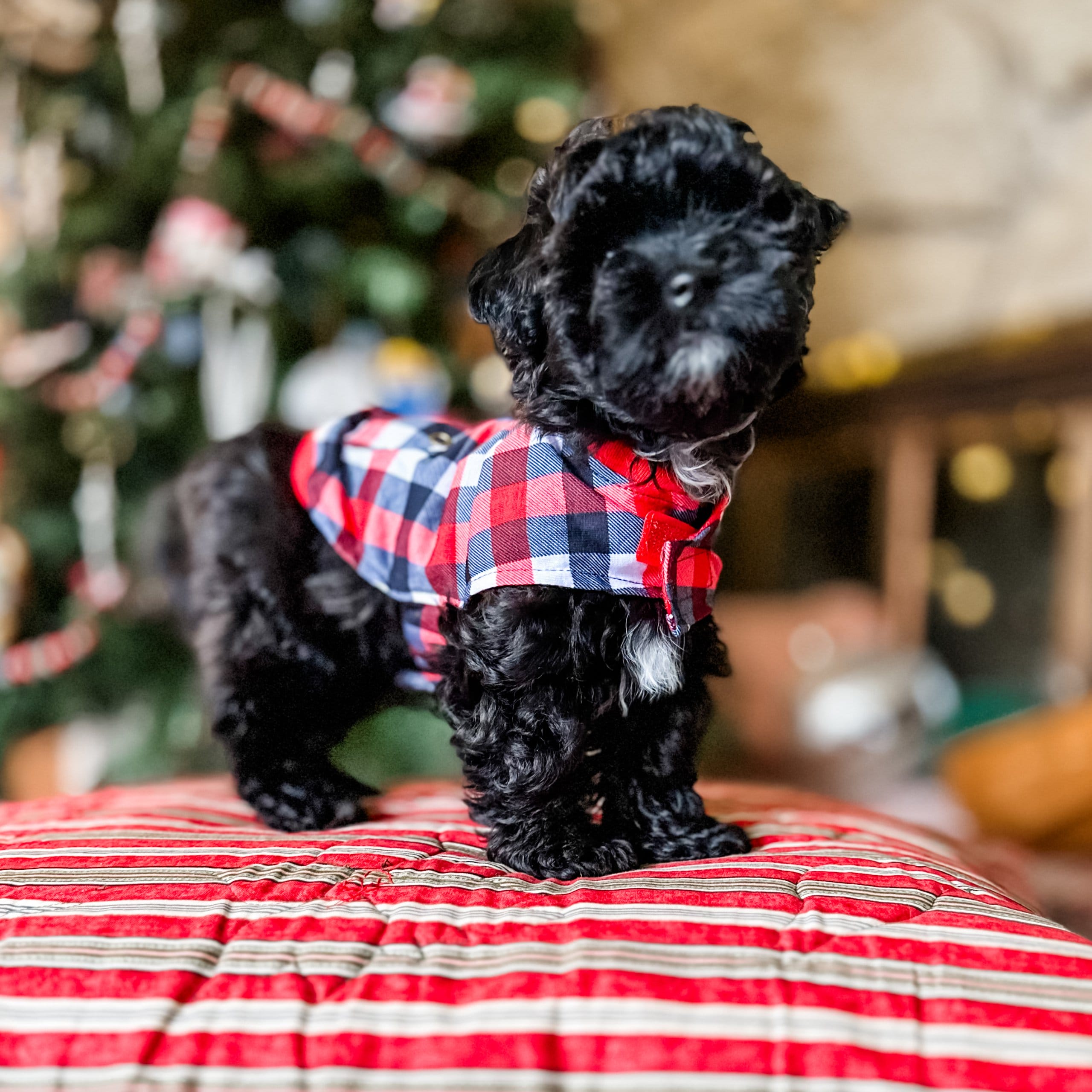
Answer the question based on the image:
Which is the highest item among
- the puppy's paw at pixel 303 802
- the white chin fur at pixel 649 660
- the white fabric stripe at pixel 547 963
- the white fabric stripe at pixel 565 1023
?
the white chin fur at pixel 649 660

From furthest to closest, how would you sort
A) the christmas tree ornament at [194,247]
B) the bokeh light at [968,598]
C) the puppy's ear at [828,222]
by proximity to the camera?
the bokeh light at [968,598] < the christmas tree ornament at [194,247] < the puppy's ear at [828,222]

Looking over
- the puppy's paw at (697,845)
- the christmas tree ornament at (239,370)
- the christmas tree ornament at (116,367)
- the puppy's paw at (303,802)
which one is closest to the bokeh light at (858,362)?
the christmas tree ornament at (239,370)

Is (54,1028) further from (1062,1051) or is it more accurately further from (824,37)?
(824,37)

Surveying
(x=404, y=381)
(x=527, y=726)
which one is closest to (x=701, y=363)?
(x=527, y=726)

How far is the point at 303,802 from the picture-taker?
53.0 inches

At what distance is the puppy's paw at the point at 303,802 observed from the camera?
1328 millimetres

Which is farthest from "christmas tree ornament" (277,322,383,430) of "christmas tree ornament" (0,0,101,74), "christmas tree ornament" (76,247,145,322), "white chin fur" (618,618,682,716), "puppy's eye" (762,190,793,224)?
"puppy's eye" (762,190,793,224)

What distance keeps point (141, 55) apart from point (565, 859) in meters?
2.46

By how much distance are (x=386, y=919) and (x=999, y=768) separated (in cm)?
202

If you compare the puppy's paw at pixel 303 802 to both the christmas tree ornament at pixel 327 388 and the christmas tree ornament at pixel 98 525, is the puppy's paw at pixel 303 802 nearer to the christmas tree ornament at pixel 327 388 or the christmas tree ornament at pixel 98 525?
the christmas tree ornament at pixel 327 388

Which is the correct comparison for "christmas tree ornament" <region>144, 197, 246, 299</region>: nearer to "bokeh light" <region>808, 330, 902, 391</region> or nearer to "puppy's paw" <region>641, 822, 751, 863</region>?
"puppy's paw" <region>641, 822, 751, 863</region>

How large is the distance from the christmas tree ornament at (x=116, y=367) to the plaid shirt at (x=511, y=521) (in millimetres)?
1381

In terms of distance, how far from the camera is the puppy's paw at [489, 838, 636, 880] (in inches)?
44.2

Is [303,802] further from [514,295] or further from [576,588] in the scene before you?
[514,295]
